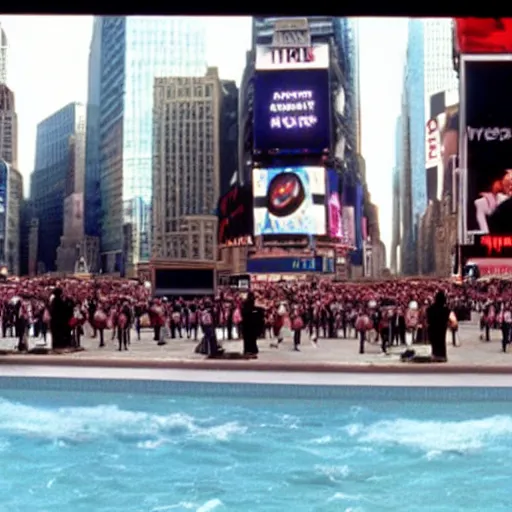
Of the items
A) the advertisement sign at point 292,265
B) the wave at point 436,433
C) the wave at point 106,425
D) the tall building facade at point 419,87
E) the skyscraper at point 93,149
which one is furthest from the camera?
the skyscraper at point 93,149

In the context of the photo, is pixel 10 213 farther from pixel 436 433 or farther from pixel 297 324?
pixel 436 433

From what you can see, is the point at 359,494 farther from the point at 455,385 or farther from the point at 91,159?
the point at 91,159

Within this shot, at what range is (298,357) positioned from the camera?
7.17 meters

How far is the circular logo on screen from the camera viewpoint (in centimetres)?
715

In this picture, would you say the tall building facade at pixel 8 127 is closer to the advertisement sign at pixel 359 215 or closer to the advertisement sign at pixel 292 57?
the advertisement sign at pixel 292 57

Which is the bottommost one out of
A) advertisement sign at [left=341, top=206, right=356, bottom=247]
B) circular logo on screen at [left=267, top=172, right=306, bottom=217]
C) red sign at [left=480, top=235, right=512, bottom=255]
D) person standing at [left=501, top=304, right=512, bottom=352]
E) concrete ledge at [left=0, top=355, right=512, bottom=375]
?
concrete ledge at [left=0, top=355, right=512, bottom=375]

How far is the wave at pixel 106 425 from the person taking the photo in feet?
18.7

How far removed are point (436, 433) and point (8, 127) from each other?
188 inches

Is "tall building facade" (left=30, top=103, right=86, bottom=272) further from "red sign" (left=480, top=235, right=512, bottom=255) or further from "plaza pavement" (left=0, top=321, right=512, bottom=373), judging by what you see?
"red sign" (left=480, top=235, right=512, bottom=255)

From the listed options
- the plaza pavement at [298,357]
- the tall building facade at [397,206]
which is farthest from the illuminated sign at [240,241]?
the tall building facade at [397,206]

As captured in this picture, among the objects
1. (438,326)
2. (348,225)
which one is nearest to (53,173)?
(348,225)

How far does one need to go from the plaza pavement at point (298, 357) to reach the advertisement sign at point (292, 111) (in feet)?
5.52

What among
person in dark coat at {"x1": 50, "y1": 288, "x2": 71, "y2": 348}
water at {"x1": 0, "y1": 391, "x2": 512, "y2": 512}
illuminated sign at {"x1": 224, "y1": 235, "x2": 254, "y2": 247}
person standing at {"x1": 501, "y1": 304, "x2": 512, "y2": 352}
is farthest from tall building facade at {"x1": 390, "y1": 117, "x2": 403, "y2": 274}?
person in dark coat at {"x1": 50, "y1": 288, "x2": 71, "y2": 348}

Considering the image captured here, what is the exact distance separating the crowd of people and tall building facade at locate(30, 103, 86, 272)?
13.1 inches
